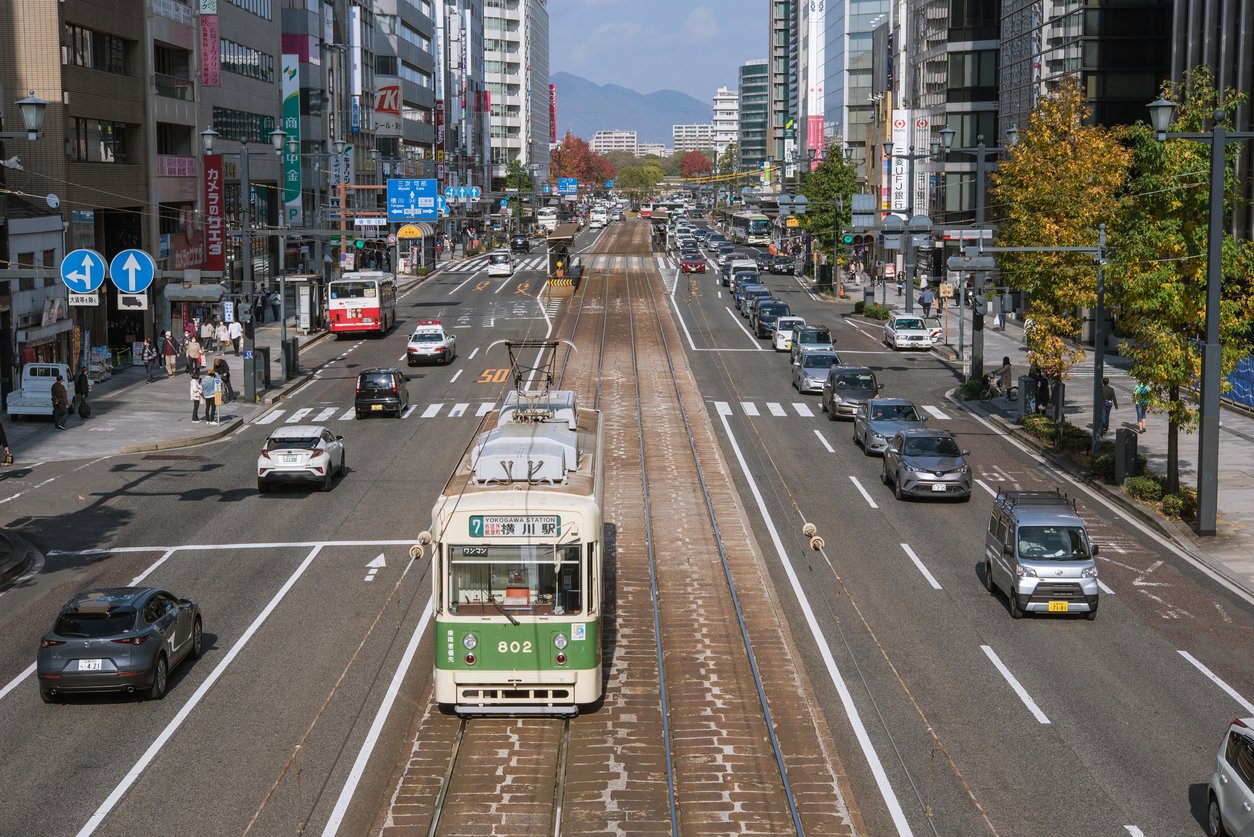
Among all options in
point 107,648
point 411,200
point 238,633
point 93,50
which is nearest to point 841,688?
point 238,633

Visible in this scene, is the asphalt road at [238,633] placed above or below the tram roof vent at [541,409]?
below

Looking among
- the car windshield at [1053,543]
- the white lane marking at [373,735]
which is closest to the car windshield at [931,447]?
the car windshield at [1053,543]

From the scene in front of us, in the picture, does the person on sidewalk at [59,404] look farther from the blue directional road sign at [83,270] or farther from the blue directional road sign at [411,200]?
the blue directional road sign at [411,200]

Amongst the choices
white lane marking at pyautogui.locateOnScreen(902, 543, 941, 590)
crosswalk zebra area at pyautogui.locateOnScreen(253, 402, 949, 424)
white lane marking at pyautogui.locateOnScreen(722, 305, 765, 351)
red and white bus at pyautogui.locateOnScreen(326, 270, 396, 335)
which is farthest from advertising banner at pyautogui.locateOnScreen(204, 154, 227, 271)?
white lane marking at pyautogui.locateOnScreen(902, 543, 941, 590)

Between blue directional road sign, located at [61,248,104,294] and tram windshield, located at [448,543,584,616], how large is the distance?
1208 cm

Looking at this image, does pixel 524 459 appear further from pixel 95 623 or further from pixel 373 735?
pixel 95 623

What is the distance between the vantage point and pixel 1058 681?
22.2 m

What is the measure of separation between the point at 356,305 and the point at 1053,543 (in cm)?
5015

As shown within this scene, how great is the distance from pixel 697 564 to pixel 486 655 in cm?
1021

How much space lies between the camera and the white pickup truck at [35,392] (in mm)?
47875

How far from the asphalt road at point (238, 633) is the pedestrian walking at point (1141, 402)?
17.7 meters

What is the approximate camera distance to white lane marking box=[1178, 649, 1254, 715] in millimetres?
21188

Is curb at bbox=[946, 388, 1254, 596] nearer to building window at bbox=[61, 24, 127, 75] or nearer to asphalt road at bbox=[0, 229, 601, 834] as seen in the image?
asphalt road at bbox=[0, 229, 601, 834]

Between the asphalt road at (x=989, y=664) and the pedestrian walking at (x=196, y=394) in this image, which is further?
the pedestrian walking at (x=196, y=394)
